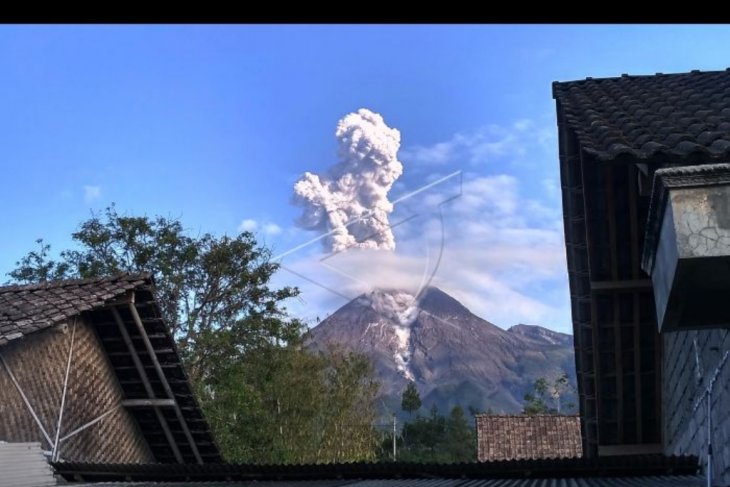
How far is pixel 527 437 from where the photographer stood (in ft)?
93.2

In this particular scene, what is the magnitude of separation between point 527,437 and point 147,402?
64.1 ft

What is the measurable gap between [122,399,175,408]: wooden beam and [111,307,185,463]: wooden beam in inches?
5.3

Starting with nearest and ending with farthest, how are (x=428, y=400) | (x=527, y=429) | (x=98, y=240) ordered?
1. (x=98, y=240)
2. (x=527, y=429)
3. (x=428, y=400)

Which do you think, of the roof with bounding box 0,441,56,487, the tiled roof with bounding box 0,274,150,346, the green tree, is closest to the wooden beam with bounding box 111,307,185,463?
the tiled roof with bounding box 0,274,150,346

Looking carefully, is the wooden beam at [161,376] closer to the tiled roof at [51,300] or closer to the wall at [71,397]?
the tiled roof at [51,300]

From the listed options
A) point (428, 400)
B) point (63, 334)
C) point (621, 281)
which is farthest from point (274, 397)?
point (428, 400)

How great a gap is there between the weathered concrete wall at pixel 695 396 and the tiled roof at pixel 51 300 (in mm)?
8213

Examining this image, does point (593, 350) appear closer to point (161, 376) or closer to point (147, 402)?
point (161, 376)

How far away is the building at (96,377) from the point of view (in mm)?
10516

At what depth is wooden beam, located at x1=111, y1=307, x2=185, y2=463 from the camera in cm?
1241

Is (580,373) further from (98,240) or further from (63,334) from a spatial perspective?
(98,240)

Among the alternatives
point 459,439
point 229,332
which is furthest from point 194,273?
point 459,439

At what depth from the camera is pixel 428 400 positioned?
627 ft
